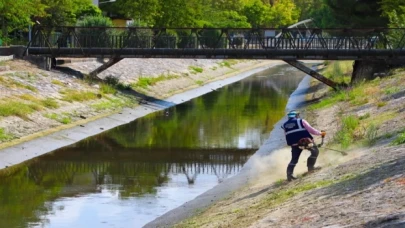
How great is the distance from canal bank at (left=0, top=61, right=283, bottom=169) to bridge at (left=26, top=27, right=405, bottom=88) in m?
3.58

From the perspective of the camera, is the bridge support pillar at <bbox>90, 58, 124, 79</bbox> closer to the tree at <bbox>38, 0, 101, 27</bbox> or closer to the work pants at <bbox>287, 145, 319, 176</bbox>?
the tree at <bbox>38, 0, 101, 27</bbox>

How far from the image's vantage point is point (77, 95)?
47.6 m

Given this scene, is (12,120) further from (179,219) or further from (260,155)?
(179,219)

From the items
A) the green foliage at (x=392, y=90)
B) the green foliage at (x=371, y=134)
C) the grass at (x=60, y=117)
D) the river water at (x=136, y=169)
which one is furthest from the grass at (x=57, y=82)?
the green foliage at (x=371, y=134)

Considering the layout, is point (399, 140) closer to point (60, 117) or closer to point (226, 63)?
point (60, 117)

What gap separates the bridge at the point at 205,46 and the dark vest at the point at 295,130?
102ft

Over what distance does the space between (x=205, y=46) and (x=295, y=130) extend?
38023 mm

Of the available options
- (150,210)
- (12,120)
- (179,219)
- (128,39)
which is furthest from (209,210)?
(128,39)

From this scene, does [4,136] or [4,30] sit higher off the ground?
[4,30]

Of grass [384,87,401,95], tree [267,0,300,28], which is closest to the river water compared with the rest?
grass [384,87,401,95]

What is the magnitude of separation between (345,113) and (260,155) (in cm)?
737

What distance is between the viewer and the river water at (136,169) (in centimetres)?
2266

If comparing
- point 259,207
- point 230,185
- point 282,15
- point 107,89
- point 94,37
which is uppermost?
point 94,37

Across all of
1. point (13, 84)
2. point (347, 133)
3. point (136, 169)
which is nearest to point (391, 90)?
point (347, 133)
